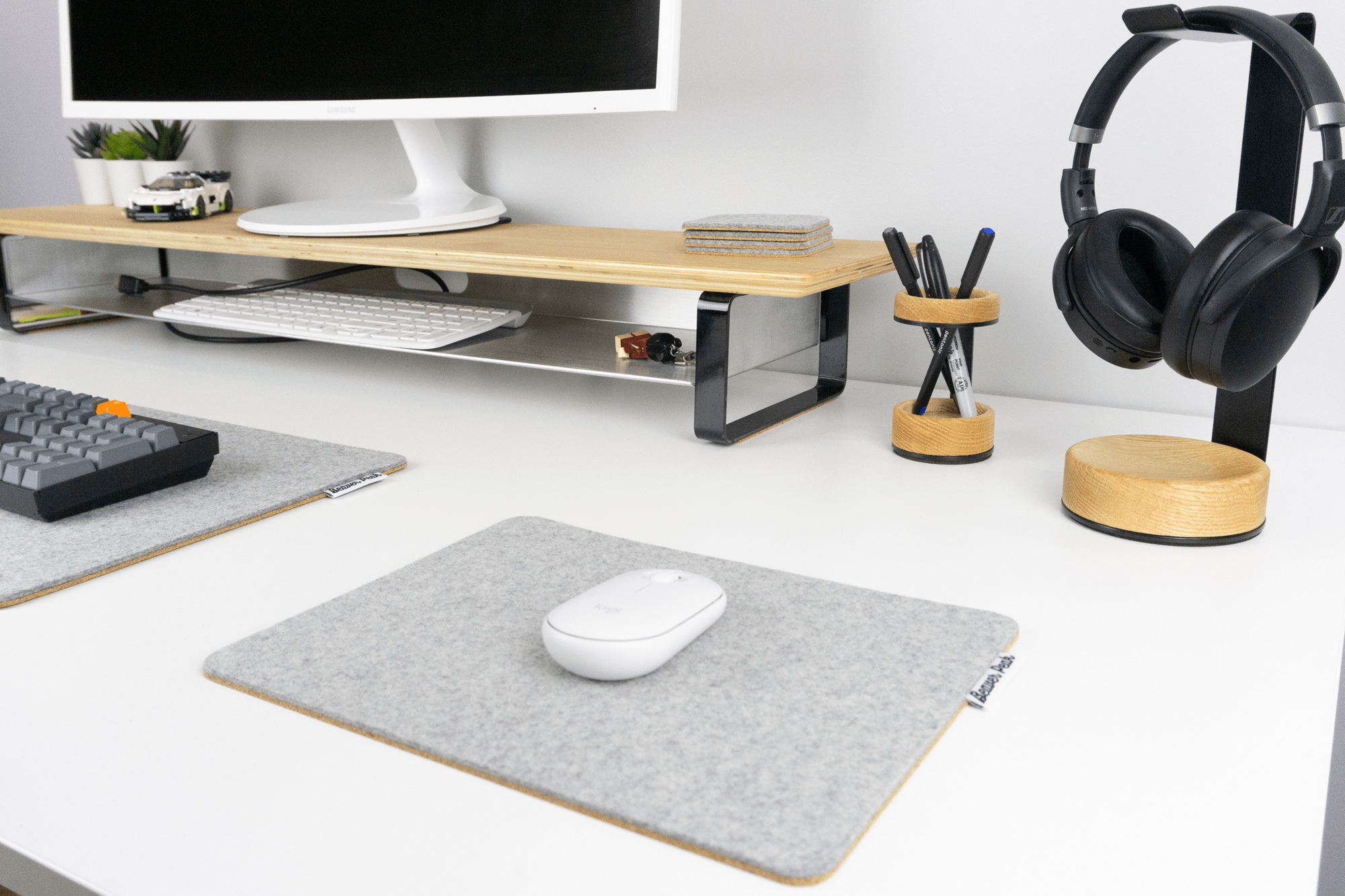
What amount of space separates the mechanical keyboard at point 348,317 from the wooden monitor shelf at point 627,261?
0.21 ft

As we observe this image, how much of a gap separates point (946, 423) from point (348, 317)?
62 cm

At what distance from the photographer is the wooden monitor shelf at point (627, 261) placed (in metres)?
0.81

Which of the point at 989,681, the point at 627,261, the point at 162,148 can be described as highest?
the point at 162,148

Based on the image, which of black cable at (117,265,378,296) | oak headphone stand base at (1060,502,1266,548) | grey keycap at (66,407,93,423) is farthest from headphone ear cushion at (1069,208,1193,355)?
black cable at (117,265,378,296)

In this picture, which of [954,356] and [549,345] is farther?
[549,345]

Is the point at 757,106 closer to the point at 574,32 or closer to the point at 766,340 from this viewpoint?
the point at 574,32

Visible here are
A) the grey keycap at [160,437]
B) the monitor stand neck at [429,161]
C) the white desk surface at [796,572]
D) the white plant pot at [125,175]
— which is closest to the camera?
the white desk surface at [796,572]

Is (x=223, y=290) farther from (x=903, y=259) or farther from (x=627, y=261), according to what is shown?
(x=903, y=259)

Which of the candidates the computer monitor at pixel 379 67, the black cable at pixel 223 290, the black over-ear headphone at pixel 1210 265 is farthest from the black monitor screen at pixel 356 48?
the black over-ear headphone at pixel 1210 265

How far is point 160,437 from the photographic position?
0.67 meters

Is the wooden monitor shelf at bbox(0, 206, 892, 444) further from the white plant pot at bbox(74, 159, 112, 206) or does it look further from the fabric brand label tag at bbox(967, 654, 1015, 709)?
the fabric brand label tag at bbox(967, 654, 1015, 709)

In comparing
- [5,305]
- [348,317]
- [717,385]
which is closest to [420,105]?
[348,317]

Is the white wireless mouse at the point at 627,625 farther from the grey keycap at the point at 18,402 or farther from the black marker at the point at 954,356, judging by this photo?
the grey keycap at the point at 18,402

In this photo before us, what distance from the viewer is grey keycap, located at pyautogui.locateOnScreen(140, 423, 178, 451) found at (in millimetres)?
664
